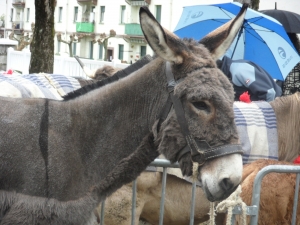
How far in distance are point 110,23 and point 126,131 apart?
43.6 meters

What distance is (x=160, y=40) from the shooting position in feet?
9.37

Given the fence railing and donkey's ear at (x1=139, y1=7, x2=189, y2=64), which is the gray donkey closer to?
donkey's ear at (x1=139, y1=7, x2=189, y2=64)

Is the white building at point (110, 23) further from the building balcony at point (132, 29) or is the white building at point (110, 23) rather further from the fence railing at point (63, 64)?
the fence railing at point (63, 64)

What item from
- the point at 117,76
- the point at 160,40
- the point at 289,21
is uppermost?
the point at 289,21

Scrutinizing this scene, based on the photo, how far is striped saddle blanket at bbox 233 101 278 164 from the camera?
191 inches

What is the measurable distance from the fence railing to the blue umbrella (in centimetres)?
675

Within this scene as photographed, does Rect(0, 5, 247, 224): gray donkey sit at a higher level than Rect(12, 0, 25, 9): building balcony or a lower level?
lower

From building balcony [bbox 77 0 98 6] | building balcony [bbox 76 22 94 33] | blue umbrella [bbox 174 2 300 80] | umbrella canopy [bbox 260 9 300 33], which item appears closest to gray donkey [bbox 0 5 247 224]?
blue umbrella [bbox 174 2 300 80]

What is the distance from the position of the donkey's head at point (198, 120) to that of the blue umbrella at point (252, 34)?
4.22 metres

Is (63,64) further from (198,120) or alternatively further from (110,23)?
(110,23)

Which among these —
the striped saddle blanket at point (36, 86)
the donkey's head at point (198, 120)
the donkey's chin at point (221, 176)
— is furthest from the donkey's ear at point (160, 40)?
the striped saddle blanket at point (36, 86)

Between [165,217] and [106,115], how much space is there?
7.70ft

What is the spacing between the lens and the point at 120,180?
3109 mm

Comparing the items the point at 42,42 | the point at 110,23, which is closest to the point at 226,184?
the point at 42,42
